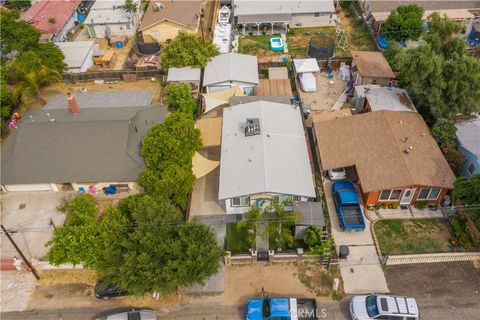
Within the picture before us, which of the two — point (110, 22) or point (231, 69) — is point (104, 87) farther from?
point (231, 69)

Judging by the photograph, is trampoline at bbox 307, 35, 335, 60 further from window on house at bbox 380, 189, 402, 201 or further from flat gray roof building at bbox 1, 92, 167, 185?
flat gray roof building at bbox 1, 92, 167, 185

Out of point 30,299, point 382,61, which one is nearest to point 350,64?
point 382,61

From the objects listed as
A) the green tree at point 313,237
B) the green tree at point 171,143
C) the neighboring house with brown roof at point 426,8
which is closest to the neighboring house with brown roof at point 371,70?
the neighboring house with brown roof at point 426,8

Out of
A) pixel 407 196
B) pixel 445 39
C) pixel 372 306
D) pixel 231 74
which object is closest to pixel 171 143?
pixel 231 74

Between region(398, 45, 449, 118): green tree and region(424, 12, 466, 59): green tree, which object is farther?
region(424, 12, 466, 59): green tree

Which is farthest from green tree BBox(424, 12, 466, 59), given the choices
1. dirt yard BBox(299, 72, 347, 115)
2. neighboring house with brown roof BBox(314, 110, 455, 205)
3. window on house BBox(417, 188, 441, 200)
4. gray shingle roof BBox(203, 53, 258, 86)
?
gray shingle roof BBox(203, 53, 258, 86)

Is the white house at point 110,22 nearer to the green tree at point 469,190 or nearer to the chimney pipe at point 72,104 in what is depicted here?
the chimney pipe at point 72,104
